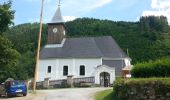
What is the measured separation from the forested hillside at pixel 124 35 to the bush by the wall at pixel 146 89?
2453 inches

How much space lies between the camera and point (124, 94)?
2166 centimetres

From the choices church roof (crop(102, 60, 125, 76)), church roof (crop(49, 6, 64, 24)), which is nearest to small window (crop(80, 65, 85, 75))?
church roof (crop(102, 60, 125, 76))

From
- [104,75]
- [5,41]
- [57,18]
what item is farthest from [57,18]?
[5,41]

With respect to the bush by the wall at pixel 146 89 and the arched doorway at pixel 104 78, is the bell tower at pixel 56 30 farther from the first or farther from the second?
the bush by the wall at pixel 146 89

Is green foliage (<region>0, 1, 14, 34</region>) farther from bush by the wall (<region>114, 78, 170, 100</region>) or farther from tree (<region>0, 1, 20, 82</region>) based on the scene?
bush by the wall (<region>114, 78, 170, 100</region>)

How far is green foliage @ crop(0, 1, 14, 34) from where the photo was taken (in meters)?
30.0

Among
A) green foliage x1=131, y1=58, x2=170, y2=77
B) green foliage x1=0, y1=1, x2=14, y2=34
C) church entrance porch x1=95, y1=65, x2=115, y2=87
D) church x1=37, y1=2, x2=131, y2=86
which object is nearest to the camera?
green foliage x1=131, y1=58, x2=170, y2=77

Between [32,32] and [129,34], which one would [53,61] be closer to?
[129,34]

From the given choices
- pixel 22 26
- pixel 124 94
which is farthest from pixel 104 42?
pixel 22 26

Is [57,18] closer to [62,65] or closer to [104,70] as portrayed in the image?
[62,65]

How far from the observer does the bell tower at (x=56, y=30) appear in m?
66.0

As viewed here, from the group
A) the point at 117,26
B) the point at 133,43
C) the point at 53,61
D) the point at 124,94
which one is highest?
the point at 117,26

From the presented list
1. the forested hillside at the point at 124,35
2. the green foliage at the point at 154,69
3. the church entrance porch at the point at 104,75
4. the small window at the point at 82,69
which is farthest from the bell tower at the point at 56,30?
the green foliage at the point at 154,69

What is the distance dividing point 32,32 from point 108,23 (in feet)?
86.8
